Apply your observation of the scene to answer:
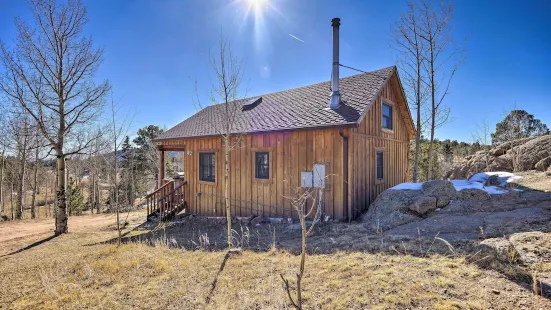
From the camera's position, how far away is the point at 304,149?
838 cm

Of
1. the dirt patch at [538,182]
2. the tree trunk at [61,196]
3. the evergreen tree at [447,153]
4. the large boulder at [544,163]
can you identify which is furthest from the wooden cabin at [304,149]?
the evergreen tree at [447,153]

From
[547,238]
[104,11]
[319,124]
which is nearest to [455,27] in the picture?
[319,124]

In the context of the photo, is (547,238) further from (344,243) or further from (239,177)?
(239,177)

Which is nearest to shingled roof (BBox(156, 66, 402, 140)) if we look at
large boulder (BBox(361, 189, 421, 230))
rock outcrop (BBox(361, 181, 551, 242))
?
large boulder (BBox(361, 189, 421, 230))

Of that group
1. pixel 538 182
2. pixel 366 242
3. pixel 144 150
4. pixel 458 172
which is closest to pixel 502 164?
pixel 458 172

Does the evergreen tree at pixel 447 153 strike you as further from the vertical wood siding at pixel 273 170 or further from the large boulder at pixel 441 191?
the vertical wood siding at pixel 273 170

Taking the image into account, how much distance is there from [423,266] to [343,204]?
3953 mm

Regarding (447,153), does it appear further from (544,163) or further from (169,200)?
(169,200)

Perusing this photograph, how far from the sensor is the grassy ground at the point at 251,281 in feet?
9.84

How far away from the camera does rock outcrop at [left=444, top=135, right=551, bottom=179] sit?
12906 millimetres

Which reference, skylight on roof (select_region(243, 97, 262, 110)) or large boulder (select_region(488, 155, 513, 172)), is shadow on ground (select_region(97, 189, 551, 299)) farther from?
large boulder (select_region(488, 155, 513, 172))

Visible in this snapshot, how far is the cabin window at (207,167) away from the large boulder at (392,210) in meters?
6.33

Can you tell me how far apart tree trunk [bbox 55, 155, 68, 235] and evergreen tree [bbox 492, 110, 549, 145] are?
22.5m

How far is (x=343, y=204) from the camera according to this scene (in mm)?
7773
